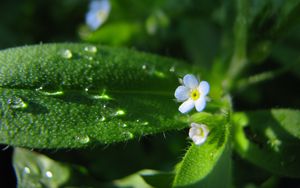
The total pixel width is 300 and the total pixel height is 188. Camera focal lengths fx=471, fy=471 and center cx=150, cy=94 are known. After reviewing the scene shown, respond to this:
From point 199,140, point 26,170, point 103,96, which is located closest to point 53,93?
point 103,96

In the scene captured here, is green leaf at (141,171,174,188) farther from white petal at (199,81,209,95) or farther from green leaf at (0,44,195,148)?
white petal at (199,81,209,95)

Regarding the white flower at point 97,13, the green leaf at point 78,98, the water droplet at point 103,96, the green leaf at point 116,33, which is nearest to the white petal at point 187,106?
the green leaf at point 78,98

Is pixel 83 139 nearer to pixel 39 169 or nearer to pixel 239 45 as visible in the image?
pixel 39 169

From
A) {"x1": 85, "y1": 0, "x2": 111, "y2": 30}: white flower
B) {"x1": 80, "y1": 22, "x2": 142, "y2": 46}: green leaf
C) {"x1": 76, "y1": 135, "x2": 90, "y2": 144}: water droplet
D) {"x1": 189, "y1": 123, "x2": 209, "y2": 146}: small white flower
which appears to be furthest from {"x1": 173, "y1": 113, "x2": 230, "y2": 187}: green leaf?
{"x1": 85, "y1": 0, "x2": 111, "y2": 30}: white flower

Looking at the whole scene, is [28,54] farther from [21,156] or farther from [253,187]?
[253,187]

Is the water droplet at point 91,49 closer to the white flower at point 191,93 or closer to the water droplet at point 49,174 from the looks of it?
the white flower at point 191,93
